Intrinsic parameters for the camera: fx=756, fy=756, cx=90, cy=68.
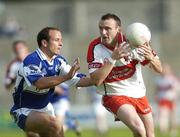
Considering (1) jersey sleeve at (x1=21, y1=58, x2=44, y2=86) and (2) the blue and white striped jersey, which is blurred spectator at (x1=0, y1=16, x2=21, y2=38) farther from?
(1) jersey sleeve at (x1=21, y1=58, x2=44, y2=86)

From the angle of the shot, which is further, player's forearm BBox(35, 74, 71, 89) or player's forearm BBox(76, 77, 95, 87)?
player's forearm BBox(76, 77, 95, 87)

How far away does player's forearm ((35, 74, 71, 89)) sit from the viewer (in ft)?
35.5

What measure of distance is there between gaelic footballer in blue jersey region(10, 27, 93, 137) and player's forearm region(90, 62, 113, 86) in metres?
0.26

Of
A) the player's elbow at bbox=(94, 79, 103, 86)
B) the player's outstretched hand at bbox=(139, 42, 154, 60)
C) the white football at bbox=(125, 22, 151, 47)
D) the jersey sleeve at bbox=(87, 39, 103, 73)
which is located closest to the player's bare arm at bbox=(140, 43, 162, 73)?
the player's outstretched hand at bbox=(139, 42, 154, 60)

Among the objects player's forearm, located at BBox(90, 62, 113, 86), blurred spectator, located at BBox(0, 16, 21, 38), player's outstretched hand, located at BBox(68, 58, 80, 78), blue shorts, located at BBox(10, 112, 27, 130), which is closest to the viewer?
player's outstretched hand, located at BBox(68, 58, 80, 78)

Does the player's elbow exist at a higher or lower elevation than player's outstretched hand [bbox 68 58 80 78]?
lower

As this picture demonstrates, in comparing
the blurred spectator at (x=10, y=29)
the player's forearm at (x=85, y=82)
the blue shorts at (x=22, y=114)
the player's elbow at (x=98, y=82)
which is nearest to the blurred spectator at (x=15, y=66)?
the blue shorts at (x=22, y=114)

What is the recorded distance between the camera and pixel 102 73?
10984 millimetres

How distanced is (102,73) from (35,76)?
3.34 ft

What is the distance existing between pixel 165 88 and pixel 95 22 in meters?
16.0

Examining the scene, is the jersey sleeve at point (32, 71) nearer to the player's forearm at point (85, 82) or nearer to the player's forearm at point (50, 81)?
the player's forearm at point (50, 81)

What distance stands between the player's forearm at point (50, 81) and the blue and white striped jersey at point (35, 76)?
0.11 meters

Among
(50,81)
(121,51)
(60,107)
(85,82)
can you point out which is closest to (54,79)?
(50,81)

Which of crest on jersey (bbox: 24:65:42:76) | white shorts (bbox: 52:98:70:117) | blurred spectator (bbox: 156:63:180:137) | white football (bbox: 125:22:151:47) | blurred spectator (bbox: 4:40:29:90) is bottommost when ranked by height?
blurred spectator (bbox: 156:63:180:137)
